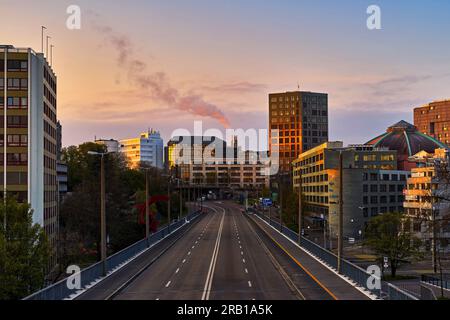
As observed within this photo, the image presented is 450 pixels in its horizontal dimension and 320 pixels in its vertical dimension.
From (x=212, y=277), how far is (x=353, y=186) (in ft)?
264

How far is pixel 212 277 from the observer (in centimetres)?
3691

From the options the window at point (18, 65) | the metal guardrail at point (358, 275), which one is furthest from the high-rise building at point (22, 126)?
the metal guardrail at point (358, 275)

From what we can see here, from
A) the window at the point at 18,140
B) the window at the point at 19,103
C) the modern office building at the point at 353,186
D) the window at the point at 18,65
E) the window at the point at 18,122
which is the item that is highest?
the window at the point at 18,65

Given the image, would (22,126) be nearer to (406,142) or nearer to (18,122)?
(18,122)

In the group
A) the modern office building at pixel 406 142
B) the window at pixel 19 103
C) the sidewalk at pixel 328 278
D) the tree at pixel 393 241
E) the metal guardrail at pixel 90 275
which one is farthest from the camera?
the modern office building at pixel 406 142

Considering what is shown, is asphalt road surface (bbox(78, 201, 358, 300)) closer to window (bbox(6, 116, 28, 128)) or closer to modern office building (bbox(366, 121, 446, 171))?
window (bbox(6, 116, 28, 128))

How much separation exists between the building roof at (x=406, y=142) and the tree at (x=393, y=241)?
326 ft

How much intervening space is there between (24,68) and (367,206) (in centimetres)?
6921

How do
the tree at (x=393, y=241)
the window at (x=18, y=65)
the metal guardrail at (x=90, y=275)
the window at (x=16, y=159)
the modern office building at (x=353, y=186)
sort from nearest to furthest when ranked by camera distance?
the metal guardrail at (x=90, y=275)
the tree at (x=393, y=241)
the window at (x=16, y=159)
the window at (x=18, y=65)
the modern office building at (x=353, y=186)

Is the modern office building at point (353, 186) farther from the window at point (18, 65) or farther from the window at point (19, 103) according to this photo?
the window at point (18, 65)

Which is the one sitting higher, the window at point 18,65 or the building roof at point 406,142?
the window at point 18,65

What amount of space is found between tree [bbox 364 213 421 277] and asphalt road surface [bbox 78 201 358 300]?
41.5 feet

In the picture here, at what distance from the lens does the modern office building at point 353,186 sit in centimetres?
11119

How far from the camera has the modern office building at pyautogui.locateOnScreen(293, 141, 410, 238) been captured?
11119 cm
